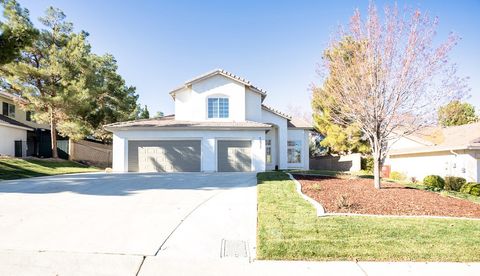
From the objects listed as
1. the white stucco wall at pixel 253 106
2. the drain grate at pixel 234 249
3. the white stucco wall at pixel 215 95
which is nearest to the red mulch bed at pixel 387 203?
the drain grate at pixel 234 249

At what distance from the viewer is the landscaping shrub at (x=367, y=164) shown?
2436 cm

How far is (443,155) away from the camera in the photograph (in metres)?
19.1

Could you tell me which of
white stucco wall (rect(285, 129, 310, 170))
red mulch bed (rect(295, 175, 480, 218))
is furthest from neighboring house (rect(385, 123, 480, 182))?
white stucco wall (rect(285, 129, 310, 170))

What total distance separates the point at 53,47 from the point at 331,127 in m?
25.7

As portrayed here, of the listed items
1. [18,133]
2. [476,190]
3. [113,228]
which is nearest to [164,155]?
[113,228]

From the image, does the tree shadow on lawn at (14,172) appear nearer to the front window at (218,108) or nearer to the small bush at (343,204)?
the front window at (218,108)

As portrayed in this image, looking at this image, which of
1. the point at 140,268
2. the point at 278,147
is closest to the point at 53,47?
the point at 278,147

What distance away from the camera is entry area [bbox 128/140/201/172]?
1878 centimetres

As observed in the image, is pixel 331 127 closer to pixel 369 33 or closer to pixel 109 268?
pixel 369 33

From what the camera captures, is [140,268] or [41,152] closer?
[140,268]

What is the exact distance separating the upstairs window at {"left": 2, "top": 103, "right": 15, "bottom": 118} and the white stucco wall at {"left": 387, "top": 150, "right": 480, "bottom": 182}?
37.6 meters

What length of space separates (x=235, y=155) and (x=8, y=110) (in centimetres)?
2465

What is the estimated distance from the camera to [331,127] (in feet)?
86.4

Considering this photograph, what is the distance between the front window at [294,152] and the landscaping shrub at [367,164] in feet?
21.0
